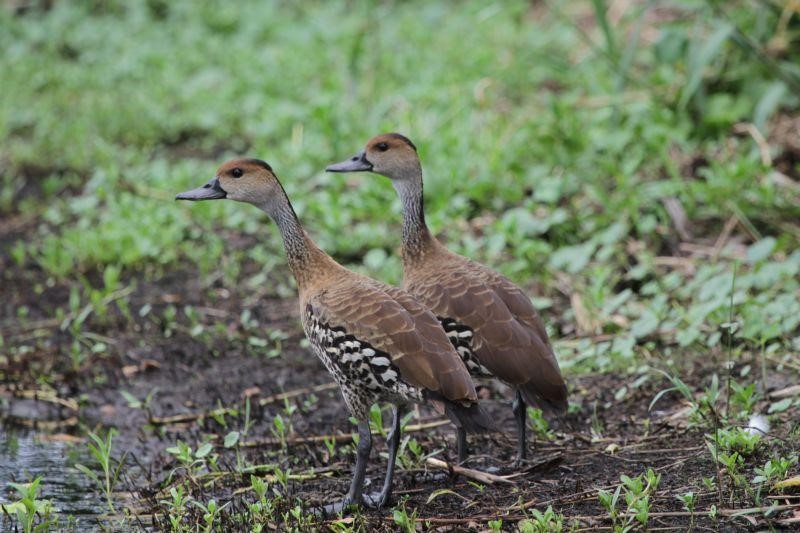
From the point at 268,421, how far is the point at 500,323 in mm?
1475

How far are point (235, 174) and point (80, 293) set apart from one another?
8.56 ft

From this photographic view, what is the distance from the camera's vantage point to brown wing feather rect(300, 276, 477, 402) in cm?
423

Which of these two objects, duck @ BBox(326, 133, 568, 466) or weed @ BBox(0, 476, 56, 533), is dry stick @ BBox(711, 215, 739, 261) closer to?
duck @ BBox(326, 133, 568, 466)

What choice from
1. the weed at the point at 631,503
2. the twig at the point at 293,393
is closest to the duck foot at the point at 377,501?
the weed at the point at 631,503

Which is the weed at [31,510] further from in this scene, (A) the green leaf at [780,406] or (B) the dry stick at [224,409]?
(A) the green leaf at [780,406]

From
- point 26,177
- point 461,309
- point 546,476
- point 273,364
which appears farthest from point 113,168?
point 546,476

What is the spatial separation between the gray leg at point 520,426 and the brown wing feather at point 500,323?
106 mm

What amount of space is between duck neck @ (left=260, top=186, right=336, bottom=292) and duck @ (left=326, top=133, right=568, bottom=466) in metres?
0.47

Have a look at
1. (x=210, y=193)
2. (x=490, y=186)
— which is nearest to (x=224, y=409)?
(x=210, y=193)

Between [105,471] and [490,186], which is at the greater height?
[490,186]

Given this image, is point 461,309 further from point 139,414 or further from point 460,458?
point 139,414

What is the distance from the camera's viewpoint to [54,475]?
5016 millimetres

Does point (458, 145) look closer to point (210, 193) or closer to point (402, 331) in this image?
point (210, 193)

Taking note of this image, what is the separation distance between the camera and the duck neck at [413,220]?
212 inches
